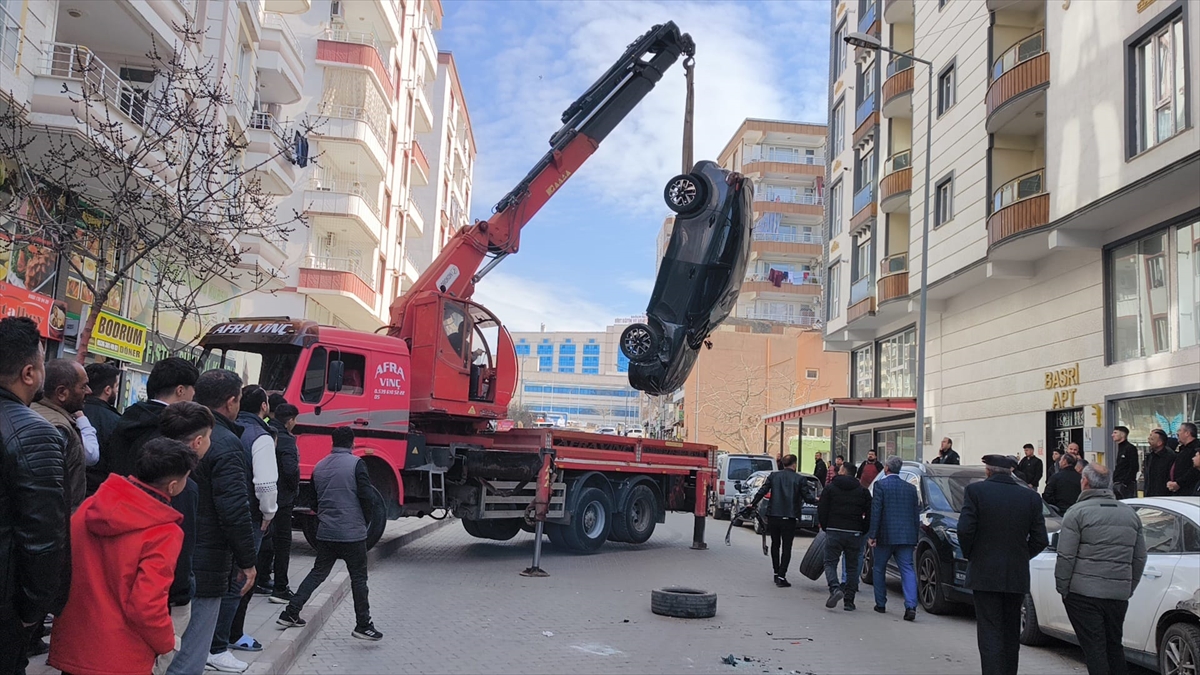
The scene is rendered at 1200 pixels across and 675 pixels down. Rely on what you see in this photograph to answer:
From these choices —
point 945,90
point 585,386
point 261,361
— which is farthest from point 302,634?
point 585,386

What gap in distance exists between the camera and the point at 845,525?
37.0ft

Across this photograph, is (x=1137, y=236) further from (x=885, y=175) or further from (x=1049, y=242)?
(x=885, y=175)

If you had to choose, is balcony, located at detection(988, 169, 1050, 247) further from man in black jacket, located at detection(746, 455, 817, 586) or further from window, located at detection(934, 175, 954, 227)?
man in black jacket, located at detection(746, 455, 817, 586)

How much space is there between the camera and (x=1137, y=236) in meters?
17.4

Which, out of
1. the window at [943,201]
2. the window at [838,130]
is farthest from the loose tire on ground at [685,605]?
the window at [838,130]

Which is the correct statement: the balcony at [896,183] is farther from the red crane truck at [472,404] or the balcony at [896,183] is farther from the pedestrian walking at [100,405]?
the pedestrian walking at [100,405]

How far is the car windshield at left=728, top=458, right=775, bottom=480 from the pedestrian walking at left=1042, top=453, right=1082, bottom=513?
1286 cm

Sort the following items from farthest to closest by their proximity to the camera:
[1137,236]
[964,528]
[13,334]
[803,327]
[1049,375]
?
[803,327], [1049,375], [1137,236], [964,528], [13,334]

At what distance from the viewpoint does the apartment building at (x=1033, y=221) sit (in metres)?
16.1

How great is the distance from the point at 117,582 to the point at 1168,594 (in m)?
7.03

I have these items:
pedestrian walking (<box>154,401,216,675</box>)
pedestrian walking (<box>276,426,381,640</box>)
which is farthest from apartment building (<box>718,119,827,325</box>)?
pedestrian walking (<box>154,401,216,675</box>)

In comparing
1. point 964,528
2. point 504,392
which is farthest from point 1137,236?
point 964,528

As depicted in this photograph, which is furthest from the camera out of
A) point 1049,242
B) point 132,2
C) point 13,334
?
point 1049,242

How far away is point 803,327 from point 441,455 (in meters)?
51.1
